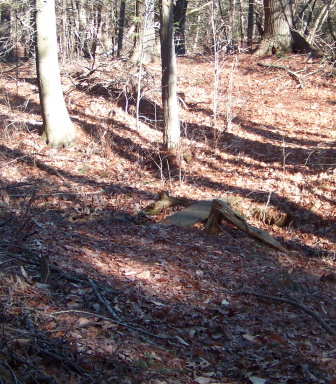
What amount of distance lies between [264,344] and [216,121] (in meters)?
9.87

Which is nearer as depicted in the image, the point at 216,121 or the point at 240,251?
the point at 240,251

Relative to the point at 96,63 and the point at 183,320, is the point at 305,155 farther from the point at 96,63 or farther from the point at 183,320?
the point at 96,63

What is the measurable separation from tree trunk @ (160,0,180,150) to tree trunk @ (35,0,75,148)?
2.63 m

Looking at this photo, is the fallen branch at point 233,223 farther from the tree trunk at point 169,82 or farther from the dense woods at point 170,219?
the tree trunk at point 169,82

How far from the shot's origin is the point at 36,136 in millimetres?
12094

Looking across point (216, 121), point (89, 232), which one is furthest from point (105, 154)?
point (89, 232)

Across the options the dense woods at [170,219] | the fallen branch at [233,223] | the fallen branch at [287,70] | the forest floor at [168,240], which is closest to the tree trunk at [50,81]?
the dense woods at [170,219]

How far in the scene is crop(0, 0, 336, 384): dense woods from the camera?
3.70 metres

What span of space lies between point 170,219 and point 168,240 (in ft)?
3.97

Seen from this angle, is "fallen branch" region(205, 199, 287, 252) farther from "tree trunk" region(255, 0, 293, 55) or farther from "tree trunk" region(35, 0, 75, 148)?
"tree trunk" region(255, 0, 293, 55)

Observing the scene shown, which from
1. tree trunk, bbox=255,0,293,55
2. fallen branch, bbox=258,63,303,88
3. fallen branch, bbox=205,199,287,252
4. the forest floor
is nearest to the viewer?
the forest floor

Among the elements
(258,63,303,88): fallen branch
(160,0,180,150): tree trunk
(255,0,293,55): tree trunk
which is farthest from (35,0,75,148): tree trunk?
(255,0,293,55): tree trunk

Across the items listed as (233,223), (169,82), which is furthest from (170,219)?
(169,82)

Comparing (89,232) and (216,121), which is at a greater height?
(216,121)
